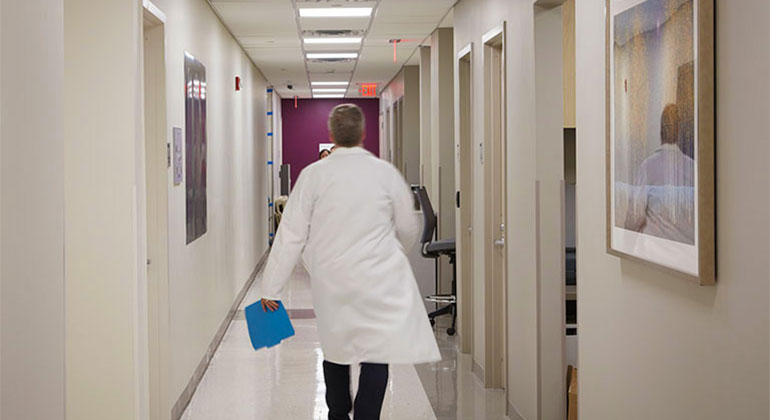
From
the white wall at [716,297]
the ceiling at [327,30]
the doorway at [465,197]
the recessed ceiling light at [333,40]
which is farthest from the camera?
the recessed ceiling light at [333,40]

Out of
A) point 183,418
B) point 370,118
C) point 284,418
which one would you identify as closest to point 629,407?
point 284,418

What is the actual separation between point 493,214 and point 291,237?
2258mm

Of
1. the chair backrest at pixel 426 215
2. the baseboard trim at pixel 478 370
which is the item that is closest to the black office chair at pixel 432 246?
the chair backrest at pixel 426 215

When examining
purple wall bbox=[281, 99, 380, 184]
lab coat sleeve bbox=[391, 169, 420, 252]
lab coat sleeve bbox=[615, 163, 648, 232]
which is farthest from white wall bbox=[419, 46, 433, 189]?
purple wall bbox=[281, 99, 380, 184]

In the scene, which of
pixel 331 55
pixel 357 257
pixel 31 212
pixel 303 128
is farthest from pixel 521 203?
pixel 303 128

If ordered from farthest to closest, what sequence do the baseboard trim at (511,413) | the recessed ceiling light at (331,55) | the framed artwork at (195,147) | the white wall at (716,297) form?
the recessed ceiling light at (331,55) → the framed artwork at (195,147) → the baseboard trim at (511,413) → the white wall at (716,297)

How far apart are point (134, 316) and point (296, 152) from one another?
1689cm

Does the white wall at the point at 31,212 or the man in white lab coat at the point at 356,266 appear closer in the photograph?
the white wall at the point at 31,212

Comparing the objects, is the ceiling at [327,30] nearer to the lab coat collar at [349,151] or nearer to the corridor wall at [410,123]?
the corridor wall at [410,123]

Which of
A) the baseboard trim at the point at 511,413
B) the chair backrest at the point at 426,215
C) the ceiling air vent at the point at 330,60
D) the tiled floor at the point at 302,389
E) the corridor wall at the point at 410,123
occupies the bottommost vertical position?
the tiled floor at the point at 302,389

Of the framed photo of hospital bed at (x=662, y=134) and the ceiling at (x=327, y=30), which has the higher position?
the ceiling at (x=327, y=30)

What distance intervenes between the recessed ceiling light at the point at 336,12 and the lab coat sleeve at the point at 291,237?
364cm

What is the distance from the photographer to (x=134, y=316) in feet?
12.6

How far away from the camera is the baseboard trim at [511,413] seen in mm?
4973
